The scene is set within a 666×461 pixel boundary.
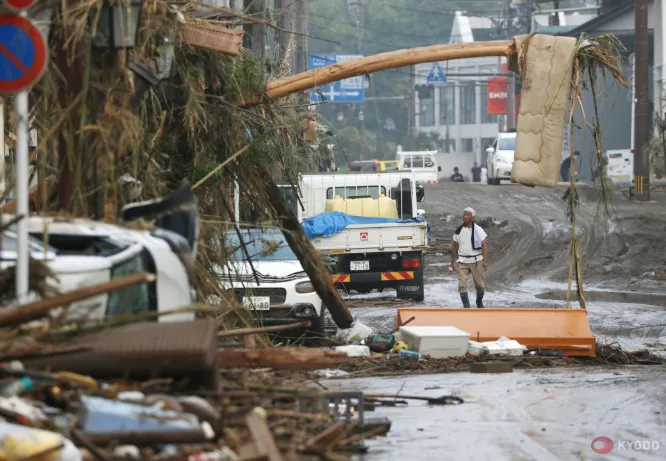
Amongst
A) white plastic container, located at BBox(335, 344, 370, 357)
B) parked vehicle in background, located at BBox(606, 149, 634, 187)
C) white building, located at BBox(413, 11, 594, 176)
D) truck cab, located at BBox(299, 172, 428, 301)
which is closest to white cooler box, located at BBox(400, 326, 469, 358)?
white plastic container, located at BBox(335, 344, 370, 357)

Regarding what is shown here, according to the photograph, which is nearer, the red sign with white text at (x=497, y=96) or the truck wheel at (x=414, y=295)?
the truck wheel at (x=414, y=295)

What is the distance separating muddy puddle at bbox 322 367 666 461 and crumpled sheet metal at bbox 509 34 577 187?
7.34ft

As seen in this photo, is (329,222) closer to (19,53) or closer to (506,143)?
(19,53)

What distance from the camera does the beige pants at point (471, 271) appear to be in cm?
2133

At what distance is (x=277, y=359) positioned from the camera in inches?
338

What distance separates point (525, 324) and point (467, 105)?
276 feet

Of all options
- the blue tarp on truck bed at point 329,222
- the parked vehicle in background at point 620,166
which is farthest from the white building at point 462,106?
the blue tarp on truck bed at point 329,222

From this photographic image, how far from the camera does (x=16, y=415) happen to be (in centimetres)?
638

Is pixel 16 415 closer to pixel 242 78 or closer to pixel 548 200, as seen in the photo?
pixel 242 78

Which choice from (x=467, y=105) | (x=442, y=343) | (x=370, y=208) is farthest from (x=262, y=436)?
(x=467, y=105)

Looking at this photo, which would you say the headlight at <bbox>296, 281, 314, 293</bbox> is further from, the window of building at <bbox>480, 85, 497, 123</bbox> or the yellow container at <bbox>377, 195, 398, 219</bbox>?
the window of building at <bbox>480, 85, 497, 123</bbox>

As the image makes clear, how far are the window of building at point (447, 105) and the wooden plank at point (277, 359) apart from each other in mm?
91962

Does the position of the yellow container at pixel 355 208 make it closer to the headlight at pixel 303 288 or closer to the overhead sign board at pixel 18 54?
the headlight at pixel 303 288

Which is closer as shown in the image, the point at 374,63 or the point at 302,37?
the point at 374,63
